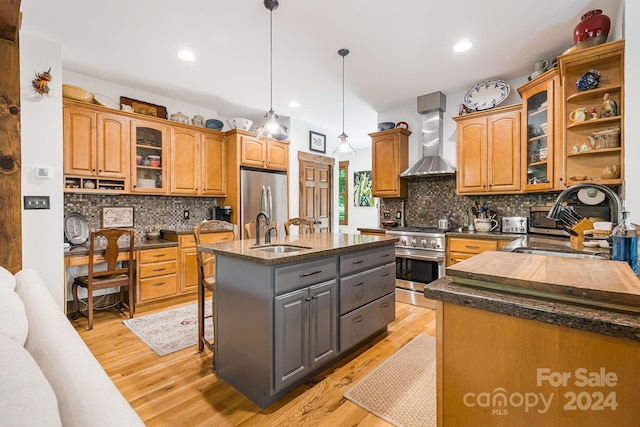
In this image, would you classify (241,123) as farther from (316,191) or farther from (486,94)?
(486,94)

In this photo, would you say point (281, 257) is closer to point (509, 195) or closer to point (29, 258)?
point (29, 258)

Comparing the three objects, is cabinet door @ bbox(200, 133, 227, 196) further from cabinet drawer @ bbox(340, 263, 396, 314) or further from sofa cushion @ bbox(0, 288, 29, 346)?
sofa cushion @ bbox(0, 288, 29, 346)

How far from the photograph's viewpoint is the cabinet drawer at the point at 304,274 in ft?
5.72

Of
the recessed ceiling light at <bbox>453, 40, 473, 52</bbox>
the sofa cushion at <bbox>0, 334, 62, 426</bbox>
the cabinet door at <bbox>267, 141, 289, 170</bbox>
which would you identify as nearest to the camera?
the sofa cushion at <bbox>0, 334, 62, 426</bbox>

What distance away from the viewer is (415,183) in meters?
4.45

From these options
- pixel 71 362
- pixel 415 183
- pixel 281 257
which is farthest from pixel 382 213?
pixel 71 362

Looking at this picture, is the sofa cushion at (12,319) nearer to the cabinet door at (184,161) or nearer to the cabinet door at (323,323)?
the cabinet door at (323,323)

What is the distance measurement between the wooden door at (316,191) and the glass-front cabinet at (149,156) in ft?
7.15

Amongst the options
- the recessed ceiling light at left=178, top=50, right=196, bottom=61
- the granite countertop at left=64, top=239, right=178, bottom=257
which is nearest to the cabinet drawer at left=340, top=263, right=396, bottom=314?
the granite countertop at left=64, top=239, right=178, bottom=257

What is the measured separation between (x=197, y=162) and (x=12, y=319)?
3580mm

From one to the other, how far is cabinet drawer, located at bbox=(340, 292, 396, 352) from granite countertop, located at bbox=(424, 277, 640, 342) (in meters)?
1.37

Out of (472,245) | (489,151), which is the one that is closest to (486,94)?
(489,151)

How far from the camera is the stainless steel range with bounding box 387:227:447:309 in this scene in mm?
3479

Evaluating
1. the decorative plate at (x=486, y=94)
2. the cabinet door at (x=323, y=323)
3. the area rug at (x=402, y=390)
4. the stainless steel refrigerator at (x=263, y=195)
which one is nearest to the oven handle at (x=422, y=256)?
the area rug at (x=402, y=390)
